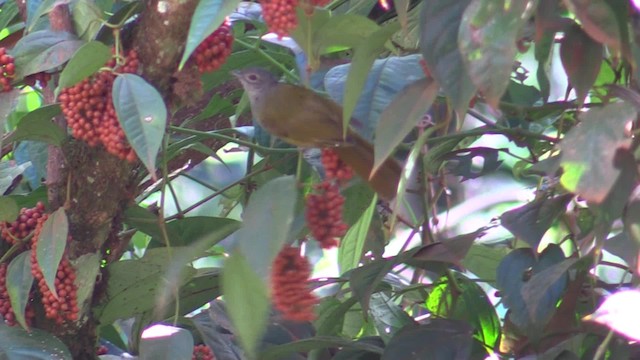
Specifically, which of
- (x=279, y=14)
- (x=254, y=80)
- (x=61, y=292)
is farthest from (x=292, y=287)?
(x=254, y=80)

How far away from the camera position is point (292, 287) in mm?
673

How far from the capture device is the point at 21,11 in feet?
3.31

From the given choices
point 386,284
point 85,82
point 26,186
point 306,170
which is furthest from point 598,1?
point 26,186

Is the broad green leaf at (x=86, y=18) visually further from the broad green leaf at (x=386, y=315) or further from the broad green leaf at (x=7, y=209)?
the broad green leaf at (x=386, y=315)

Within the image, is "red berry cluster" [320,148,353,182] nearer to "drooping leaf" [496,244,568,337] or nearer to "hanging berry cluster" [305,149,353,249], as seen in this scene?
"hanging berry cluster" [305,149,353,249]

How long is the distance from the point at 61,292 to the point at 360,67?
1.22 ft

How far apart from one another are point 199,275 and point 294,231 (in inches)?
10.0

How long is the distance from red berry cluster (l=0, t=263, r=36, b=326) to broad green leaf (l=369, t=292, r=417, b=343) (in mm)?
376

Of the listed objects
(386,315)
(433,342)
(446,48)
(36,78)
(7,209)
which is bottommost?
(386,315)

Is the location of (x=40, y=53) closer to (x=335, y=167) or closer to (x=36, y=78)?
(x=36, y=78)

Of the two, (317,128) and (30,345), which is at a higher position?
(317,128)

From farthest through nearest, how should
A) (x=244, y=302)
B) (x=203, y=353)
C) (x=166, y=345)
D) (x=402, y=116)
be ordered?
(x=203, y=353)
(x=166, y=345)
(x=402, y=116)
(x=244, y=302)

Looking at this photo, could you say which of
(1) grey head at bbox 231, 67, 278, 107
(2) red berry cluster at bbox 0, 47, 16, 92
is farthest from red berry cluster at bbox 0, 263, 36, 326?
(1) grey head at bbox 231, 67, 278, 107

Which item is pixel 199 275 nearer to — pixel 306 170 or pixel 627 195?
pixel 306 170
